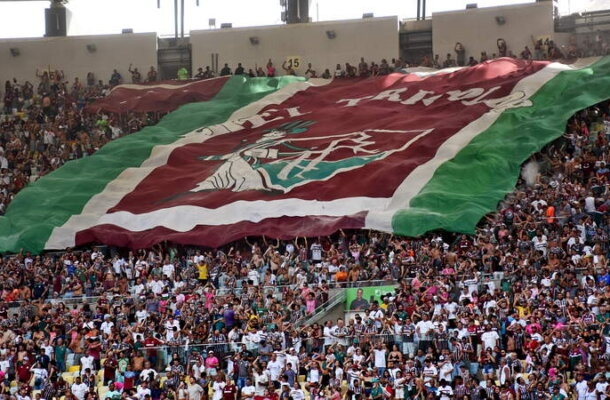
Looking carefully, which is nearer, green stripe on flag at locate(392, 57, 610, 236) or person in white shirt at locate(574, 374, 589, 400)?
person in white shirt at locate(574, 374, 589, 400)

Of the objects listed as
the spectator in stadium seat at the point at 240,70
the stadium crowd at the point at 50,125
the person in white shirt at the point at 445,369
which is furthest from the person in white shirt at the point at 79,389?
the spectator in stadium seat at the point at 240,70

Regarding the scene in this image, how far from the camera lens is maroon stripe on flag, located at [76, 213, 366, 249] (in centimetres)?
3350

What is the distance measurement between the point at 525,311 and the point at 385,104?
13.9 metres

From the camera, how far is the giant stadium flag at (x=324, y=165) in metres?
34.2

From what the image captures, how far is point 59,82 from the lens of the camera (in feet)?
158

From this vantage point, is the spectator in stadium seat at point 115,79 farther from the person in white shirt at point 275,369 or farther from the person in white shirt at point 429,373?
the person in white shirt at point 429,373

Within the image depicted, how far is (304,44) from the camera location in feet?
158

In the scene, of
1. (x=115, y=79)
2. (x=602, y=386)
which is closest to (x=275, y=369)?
(x=602, y=386)

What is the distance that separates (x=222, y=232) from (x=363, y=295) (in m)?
5.66

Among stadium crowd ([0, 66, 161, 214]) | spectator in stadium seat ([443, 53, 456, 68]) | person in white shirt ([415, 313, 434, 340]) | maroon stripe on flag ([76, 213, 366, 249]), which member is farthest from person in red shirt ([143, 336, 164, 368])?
spectator in stadium seat ([443, 53, 456, 68])

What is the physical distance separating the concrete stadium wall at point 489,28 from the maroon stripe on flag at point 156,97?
22.8 feet

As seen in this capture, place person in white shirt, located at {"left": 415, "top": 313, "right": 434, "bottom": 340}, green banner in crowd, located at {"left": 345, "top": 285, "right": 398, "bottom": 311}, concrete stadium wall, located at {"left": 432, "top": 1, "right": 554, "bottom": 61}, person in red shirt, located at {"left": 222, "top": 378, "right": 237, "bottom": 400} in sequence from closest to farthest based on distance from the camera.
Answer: person in red shirt, located at {"left": 222, "top": 378, "right": 237, "bottom": 400} < person in white shirt, located at {"left": 415, "top": 313, "right": 434, "bottom": 340} < green banner in crowd, located at {"left": 345, "top": 285, "right": 398, "bottom": 311} < concrete stadium wall, located at {"left": 432, "top": 1, "right": 554, "bottom": 61}

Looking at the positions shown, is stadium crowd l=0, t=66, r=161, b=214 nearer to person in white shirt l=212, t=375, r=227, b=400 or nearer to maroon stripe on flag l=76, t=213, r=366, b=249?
maroon stripe on flag l=76, t=213, r=366, b=249

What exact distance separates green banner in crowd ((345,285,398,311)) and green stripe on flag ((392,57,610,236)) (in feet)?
7.69
